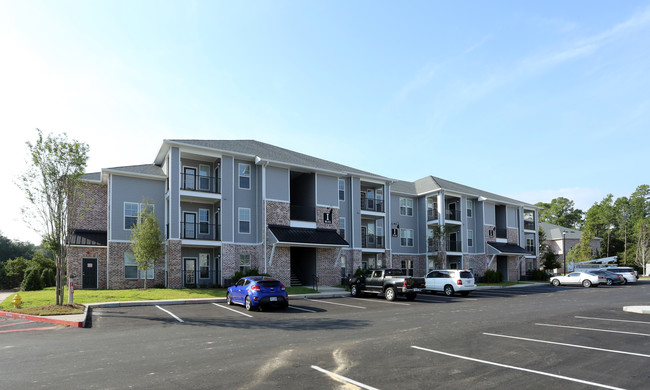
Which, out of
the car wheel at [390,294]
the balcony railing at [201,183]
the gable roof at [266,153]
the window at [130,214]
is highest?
the gable roof at [266,153]

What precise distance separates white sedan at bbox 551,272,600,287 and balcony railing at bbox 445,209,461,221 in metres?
10.2

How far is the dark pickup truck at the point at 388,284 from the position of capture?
21.6 m

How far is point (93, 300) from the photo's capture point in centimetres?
1928

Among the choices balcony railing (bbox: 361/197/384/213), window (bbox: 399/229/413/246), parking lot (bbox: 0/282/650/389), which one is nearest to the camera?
parking lot (bbox: 0/282/650/389)

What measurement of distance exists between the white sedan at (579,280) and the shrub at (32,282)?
41.6 meters

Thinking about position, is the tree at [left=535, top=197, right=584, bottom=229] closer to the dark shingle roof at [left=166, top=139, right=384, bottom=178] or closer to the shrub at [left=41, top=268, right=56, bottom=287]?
the dark shingle roof at [left=166, top=139, right=384, bottom=178]

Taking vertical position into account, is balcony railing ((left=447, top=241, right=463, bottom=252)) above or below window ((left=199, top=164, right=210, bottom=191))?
below

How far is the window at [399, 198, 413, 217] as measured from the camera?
1563 inches

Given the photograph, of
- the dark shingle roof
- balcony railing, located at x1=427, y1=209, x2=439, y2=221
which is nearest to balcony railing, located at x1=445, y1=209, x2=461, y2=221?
balcony railing, located at x1=427, y1=209, x2=439, y2=221

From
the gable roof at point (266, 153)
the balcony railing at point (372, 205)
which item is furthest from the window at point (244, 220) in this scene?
the balcony railing at point (372, 205)

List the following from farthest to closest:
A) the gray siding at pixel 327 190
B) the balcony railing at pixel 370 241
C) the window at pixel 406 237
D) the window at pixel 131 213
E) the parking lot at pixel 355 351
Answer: the window at pixel 406 237, the balcony railing at pixel 370 241, the gray siding at pixel 327 190, the window at pixel 131 213, the parking lot at pixel 355 351

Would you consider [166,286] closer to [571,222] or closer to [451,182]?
[451,182]

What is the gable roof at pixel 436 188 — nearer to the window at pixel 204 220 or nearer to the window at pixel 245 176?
the window at pixel 245 176

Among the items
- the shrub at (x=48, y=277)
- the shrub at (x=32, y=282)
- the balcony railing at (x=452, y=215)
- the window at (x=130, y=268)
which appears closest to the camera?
the window at (x=130, y=268)
